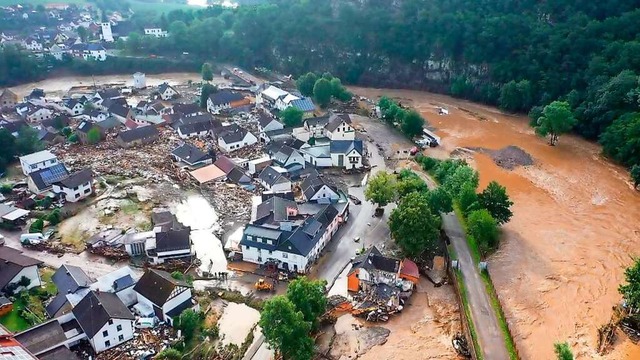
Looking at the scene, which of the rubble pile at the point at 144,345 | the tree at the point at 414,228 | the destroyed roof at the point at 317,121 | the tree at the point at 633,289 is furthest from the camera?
the destroyed roof at the point at 317,121

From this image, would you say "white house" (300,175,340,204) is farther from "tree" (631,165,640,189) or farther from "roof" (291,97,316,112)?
"tree" (631,165,640,189)

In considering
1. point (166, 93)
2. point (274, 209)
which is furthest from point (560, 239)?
point (166, 93)

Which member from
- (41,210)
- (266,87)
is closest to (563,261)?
(41,210)

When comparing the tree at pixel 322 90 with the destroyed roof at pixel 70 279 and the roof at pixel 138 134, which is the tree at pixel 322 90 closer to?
the roof at pixel 138 134

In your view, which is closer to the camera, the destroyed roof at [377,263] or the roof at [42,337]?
the roof at [42,337]

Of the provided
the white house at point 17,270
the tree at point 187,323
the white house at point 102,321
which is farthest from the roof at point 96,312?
the white house at point 17,270

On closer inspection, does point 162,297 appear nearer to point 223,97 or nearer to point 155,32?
point 223,97

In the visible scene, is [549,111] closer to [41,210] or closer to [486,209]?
[486,209]
